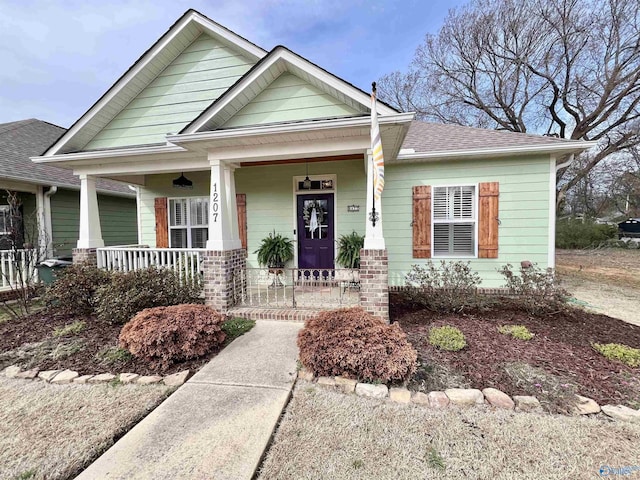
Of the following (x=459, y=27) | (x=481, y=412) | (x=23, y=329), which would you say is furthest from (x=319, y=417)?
(x=459, y=27)

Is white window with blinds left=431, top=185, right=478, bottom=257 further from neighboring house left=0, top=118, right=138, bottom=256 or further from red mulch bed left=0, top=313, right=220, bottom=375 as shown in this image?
neighboring house left=0, top=118, right=138, bottom=256

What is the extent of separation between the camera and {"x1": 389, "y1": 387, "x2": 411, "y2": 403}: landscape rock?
8.71 ft

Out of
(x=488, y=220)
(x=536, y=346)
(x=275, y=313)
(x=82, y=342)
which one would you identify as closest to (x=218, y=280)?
(x=275, y=313)

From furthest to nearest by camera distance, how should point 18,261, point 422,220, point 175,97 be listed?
1. point 422,220
2. point 175,97
3. point 18,261

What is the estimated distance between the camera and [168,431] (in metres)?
2.27

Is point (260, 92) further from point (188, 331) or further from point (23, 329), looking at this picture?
point (23, 329)

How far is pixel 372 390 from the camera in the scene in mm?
2758

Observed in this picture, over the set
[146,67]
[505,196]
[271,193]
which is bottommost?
[505,196]

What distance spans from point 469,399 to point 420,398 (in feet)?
1.40

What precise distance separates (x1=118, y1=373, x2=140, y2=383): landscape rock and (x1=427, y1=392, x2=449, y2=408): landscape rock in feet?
9.72

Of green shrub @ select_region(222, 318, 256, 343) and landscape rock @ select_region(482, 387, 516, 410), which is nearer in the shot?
landscape rock @ select_region(482, 387, 516, 410)

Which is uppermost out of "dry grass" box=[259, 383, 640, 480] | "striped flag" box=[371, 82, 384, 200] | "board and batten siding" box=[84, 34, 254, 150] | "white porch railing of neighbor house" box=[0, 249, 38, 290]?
"board and batten siding" box=[84, 34, 254, 150]

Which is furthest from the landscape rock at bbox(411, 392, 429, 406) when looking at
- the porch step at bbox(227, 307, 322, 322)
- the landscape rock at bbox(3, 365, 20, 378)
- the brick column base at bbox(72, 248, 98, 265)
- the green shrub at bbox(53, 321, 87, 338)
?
the brick column base at bbox(72, 248, 98, 265)

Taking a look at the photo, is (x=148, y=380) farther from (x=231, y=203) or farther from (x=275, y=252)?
(x=275, y=252)
